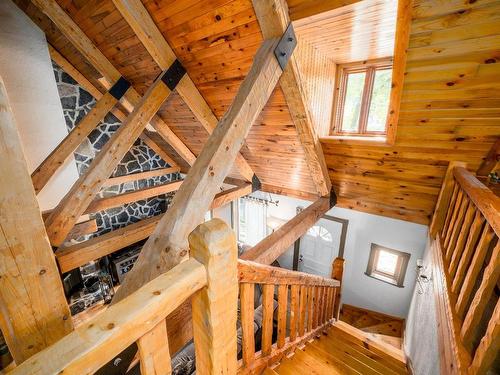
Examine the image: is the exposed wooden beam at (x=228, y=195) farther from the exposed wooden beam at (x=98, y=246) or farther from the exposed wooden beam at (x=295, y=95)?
the exposed wooden beam at (x=295, y=95)

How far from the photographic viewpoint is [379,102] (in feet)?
11.3

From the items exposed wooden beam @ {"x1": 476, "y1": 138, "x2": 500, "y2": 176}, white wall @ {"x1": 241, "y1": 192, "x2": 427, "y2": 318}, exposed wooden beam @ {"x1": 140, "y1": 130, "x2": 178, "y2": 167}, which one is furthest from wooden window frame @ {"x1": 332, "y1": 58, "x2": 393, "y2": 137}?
exposed wooden beam @ {"x1": 140, "y1": 130, "x2": 178, "y2": 167}

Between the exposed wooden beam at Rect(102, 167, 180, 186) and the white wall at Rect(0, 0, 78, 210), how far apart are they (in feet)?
3.20

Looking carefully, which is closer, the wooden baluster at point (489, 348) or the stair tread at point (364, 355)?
the wooden baluster at point (489, 348)

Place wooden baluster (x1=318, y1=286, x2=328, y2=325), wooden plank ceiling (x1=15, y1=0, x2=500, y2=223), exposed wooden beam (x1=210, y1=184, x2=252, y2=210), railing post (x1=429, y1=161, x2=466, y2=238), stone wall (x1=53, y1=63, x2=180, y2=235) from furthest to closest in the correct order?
exposed wooden beam (x1=210, y1=184, x2=252, y2=210), stone wall (x1=53, y1=63, x2=180, y2=235), wooden baluster (x1=318, y1=286, x2=328, y2=325), railing post (x1=429, y1=161, x2=466, y2=238), wooden plank ceiling (x1=15, y1=0, x2=500, y2=223)

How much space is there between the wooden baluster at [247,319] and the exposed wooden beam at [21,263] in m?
0.77

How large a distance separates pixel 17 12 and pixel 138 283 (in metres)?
3.73

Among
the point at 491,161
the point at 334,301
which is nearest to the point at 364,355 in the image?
the point at 334,301

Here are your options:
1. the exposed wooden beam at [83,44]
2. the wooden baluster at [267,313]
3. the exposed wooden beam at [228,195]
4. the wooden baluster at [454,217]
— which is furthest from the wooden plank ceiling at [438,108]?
the exposed wooden beam at [83,44]

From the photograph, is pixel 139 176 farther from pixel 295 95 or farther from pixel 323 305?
pixel 323 305

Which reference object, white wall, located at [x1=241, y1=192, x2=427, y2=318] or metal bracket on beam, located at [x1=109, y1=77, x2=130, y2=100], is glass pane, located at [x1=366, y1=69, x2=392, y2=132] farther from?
metal bracket on beam, located at [x1=109, y1=77, x2=130, y2=100]

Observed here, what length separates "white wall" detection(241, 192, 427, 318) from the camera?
3.60 meters

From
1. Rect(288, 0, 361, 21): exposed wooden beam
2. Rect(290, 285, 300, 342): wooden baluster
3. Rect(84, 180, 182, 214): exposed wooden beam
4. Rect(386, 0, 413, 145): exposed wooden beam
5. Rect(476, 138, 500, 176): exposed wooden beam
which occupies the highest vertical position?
Rect(288, 0, 361, 21): exposed wooden beam

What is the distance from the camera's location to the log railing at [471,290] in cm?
97
